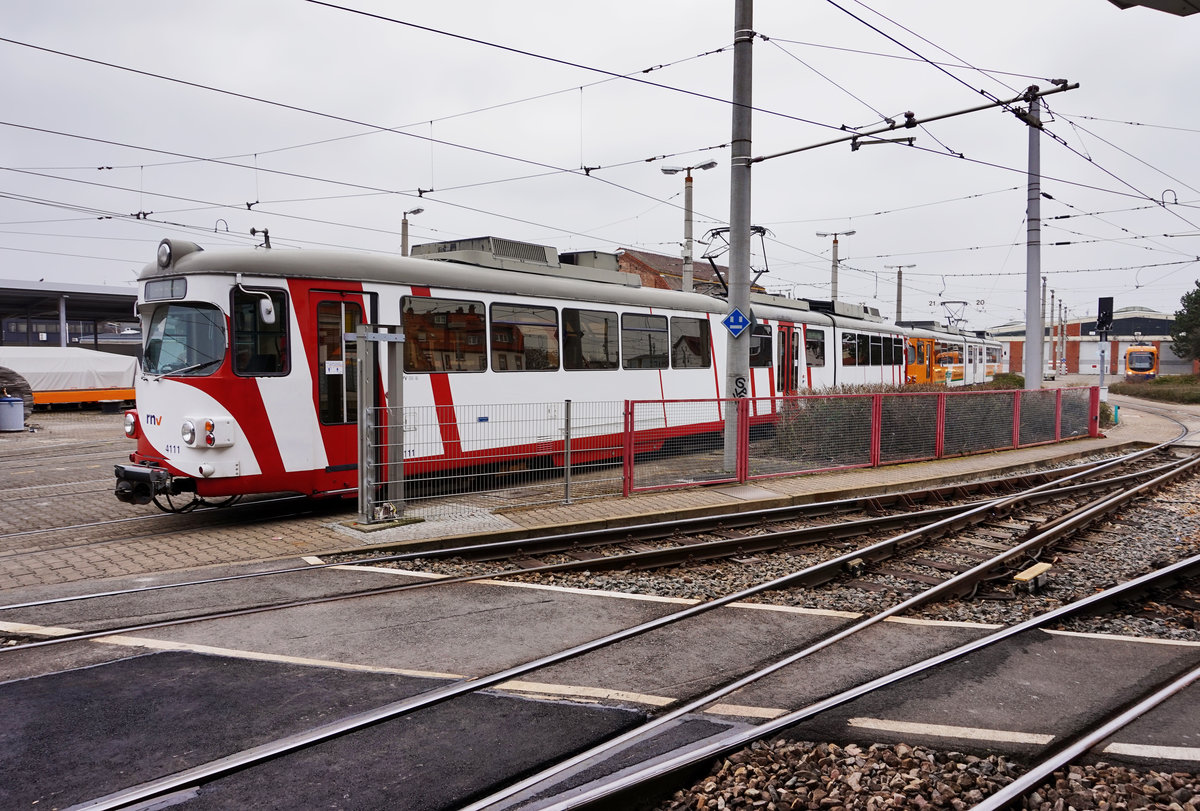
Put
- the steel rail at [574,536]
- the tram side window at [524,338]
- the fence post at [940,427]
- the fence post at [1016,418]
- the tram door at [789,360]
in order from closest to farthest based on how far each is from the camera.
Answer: the steel rail at [574,536] < the tram side window at [524,338] < the fence post at [940,427] < the fence post at [1016,418] < the tram door at [789,360]

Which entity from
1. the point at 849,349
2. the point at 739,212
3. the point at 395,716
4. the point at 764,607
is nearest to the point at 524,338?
the point at 739,212

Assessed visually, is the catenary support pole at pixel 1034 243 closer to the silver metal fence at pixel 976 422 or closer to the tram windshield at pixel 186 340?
the silver metal fence at pixel 976 422

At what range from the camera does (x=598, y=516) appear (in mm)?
9422

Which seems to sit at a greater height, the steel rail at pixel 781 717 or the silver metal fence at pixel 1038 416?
the silver metal fence at pixel 1038 416

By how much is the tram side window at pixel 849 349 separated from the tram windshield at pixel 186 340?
1693 centimetres

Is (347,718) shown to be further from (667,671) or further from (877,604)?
(877,604)

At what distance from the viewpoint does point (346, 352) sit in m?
9.57

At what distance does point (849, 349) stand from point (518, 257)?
511 inches

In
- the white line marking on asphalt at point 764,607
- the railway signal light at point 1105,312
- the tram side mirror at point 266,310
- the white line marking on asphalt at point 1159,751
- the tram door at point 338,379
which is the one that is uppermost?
the railway signal light at point 1105,312

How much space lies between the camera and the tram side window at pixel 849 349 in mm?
21859

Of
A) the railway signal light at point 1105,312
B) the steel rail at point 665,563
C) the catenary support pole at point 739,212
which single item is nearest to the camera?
the steel rail at point 665,563

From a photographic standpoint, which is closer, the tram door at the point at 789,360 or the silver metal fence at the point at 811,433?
the silver metal fence at the point at 811,433

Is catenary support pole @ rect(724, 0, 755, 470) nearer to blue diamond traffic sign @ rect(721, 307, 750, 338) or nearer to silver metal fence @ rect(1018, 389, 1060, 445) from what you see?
blue diamond traffic sign @ rect(721, 307, 750, 338)

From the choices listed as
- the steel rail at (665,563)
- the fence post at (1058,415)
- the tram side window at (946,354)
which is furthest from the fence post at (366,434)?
the tram side window at (946,354)
